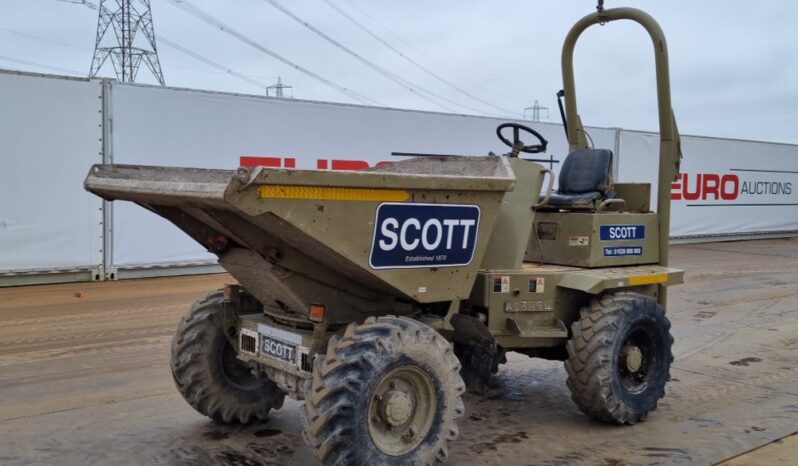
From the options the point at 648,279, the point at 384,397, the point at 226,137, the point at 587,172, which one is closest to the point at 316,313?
the point at 384,397

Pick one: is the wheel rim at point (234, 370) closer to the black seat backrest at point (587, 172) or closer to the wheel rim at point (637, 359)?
the wheel rim at point (637, 359)

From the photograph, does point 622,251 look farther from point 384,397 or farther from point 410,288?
point 384,397

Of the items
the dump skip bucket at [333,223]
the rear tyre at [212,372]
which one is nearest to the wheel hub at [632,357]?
the dump skip bucket at [333,223]

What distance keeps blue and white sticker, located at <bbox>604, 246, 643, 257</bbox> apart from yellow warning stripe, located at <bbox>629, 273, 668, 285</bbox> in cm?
27

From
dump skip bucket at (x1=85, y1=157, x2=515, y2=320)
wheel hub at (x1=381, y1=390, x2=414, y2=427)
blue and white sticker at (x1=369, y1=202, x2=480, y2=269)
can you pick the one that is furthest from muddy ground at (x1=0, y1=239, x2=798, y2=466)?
blue and white sticker at (x1=369, y1=202, x2=480, y2=269)

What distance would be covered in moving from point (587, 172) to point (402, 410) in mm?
2851

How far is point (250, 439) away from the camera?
15.8 feet

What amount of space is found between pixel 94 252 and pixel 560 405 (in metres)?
7.44

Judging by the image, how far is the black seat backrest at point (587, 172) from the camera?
5855 millimetres

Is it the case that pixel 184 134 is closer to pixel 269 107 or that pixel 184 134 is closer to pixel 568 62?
pixel 269 107

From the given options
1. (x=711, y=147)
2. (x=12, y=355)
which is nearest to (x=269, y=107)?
(x=12, y=355)

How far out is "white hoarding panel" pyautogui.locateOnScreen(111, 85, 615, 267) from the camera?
1091cm

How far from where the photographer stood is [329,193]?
362 centimetres

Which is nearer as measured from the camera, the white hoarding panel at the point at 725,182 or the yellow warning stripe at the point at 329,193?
the yellow warning stripe at the point at 329,193
